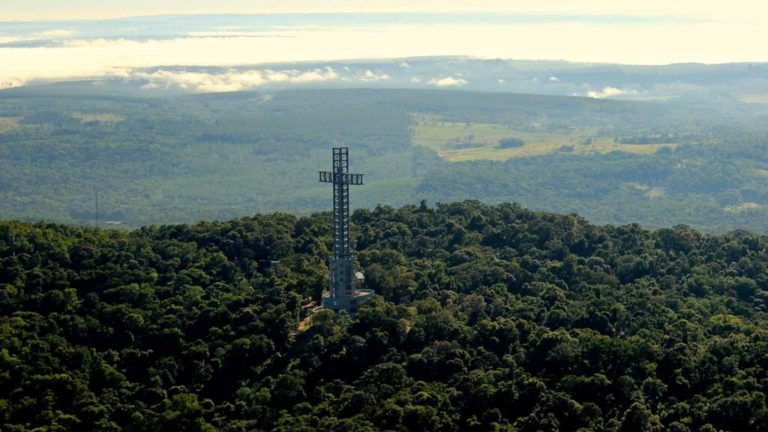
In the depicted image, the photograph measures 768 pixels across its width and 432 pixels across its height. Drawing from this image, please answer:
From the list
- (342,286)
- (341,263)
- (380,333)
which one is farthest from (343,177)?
(380,333)

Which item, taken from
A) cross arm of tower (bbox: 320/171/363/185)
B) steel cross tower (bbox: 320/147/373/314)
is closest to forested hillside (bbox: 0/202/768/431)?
steel cross tower (bbox: 320/147/373/314)

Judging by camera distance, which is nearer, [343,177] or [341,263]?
[343,177]

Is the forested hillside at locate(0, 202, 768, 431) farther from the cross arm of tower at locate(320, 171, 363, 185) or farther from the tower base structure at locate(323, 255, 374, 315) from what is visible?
the cross arm of tower at locate(320, 171, 363, 185)

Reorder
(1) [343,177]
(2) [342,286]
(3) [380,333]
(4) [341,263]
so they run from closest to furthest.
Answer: (3) [380,333]
(1) [343,177]
(4) [341,263]
(2) [342,286]

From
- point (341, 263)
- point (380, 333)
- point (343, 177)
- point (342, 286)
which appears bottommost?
point (380, 333)

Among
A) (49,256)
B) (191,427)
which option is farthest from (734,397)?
(49,256)

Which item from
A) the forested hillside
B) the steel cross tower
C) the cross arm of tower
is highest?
the cross arm of tower

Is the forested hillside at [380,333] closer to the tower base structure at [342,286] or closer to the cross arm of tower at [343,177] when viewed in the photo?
the tower base structure at [342,286]

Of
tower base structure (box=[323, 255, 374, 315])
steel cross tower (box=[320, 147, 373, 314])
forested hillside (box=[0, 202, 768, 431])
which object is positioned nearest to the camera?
forested hillside (box=[0, 202, 768, 431])

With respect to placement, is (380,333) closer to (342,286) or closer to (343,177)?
(342,286)

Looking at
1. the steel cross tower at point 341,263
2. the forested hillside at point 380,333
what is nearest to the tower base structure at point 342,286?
the steel cross tower at point 341,263
